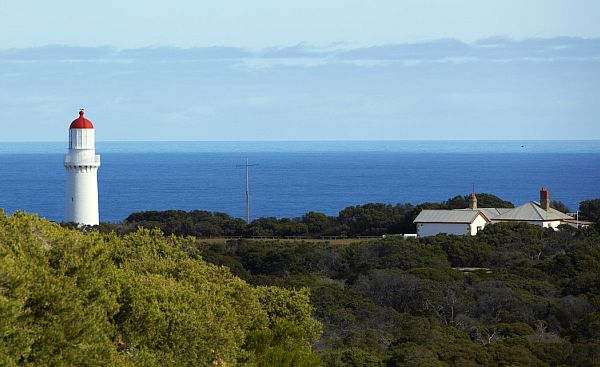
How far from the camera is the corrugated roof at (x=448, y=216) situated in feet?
177

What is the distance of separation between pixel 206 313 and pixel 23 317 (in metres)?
5.65

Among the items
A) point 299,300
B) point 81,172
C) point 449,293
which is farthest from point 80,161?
point 299,300

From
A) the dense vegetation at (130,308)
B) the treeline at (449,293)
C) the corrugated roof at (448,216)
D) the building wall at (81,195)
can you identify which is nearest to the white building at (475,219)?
the corrugated roof at (448,216)

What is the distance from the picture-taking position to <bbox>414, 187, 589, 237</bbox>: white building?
A: 5372 cm

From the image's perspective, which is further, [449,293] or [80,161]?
[80,161]

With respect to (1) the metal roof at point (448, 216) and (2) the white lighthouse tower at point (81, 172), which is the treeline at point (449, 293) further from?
(2) the white lighthouse tower at point (81, 172)

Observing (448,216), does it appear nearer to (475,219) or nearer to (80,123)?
(475,219)

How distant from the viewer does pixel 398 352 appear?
86.1 ft

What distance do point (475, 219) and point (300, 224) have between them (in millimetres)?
10333

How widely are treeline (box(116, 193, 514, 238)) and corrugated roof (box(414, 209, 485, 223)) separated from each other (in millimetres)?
2269

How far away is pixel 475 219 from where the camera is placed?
53.9 m

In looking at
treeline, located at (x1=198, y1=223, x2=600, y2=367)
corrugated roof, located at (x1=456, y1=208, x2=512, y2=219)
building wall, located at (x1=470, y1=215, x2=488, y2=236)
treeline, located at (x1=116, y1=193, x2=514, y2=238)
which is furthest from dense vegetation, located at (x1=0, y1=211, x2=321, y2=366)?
corrugated roof, located at (x1=456, y1=208, x2=512, y2=219)

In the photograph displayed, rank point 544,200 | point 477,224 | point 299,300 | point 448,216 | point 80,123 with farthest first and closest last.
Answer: point 544,200 → point 448,216 → point 477,224 → point 80,123 → point 299,300

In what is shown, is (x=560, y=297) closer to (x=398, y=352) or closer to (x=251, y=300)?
(x=398, y=352)
